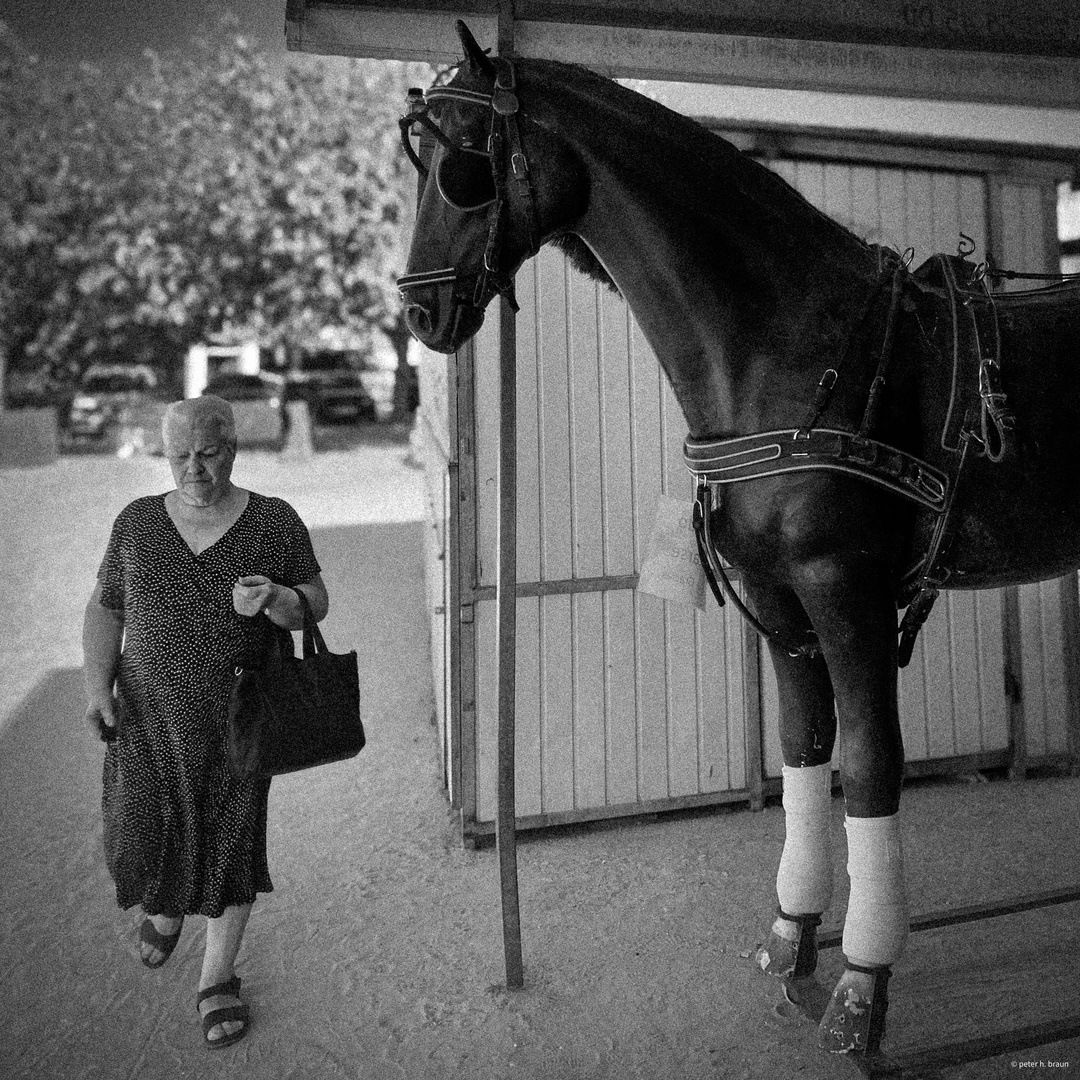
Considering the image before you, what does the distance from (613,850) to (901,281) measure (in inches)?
103

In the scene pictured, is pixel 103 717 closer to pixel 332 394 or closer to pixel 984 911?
pixel 984 911

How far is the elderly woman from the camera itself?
2744 mm

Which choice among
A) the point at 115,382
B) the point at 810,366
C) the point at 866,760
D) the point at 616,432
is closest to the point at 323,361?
the point at 115,382

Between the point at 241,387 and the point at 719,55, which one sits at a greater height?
the point at 241,387

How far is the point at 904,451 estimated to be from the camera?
7.45 ft

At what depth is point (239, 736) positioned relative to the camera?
257 cm

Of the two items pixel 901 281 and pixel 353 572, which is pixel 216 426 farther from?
pixel 353 572

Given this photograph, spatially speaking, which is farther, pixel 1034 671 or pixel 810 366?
pixel 1034 671

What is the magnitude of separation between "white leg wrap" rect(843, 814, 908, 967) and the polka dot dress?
1.71m

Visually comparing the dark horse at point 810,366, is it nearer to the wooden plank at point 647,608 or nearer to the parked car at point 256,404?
the wooden plank at point 647,608

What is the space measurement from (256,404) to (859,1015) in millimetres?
21173

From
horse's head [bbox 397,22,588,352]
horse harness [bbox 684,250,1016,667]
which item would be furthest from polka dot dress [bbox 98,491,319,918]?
horse harness [bbox 684,250,1016,667]

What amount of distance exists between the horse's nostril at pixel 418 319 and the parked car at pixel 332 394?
23.8 m

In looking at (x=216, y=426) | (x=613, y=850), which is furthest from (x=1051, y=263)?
(x=216, y=426)
